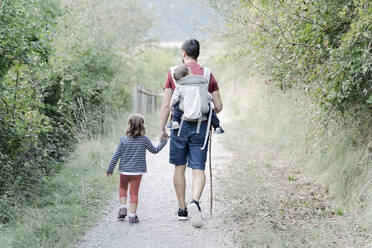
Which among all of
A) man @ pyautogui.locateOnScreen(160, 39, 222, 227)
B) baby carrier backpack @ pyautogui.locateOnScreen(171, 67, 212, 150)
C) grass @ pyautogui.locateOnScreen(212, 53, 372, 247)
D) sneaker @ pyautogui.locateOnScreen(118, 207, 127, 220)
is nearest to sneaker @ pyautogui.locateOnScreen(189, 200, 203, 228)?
man @ pyautogui.locateOnScreen(160, 39, 222, 227)

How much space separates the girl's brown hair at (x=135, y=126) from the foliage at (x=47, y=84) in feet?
5.54

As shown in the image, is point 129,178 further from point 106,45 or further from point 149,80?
point 149,80

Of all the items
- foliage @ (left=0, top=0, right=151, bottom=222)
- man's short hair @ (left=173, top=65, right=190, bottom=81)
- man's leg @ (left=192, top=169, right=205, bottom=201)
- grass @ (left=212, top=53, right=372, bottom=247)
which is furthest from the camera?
foliage @ (left=0, top=0, right=151, bottom=222)

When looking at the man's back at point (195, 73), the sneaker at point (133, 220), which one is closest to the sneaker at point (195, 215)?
the sneaker at point (133, 220)

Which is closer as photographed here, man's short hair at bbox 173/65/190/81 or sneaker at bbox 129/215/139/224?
man's short hair at bbox 173/65/190/81

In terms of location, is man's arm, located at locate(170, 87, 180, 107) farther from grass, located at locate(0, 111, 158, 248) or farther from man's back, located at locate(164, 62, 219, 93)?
grass, located at locate(0, 111, 158, 248)

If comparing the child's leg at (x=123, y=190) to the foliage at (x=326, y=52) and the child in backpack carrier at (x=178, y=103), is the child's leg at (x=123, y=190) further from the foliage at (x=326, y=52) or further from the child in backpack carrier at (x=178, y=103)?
the foliage at (x=326, y=52)

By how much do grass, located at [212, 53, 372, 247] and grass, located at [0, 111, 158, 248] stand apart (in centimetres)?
176

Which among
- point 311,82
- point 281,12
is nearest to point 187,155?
point 311,82

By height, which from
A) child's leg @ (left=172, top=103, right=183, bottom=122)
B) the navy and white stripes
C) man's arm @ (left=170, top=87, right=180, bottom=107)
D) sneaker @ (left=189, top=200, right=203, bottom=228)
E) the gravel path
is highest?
man's arm @ (left=170, top=87, right=180, bottom=107)

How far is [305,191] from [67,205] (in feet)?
11.2

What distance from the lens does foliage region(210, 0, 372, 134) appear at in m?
4.28

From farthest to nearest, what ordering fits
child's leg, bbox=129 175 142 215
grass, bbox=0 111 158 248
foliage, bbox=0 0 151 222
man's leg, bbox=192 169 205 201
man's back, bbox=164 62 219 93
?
foliage, bbox=0 0 151 222 < child's leg, bbox=129 175 142 215 < man's leg, bbox=192 169 205 201 < man's back, bbox=164 62 219 93 < grass, bbox=0 111 158 248

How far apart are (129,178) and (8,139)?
2221 millimetres
